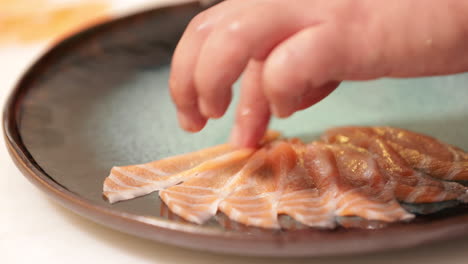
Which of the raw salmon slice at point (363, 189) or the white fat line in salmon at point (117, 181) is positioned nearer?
the raw salmon slice at point (363, 189)

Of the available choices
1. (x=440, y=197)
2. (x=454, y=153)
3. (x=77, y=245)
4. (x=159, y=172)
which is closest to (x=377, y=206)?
(x=440, y=197)

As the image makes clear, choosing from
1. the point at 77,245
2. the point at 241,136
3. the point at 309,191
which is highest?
the point at 241,136

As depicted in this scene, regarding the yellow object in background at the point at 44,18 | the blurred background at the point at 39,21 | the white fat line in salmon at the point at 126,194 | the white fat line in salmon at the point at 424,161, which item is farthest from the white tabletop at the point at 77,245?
the yellow object in background at the point at 44,18

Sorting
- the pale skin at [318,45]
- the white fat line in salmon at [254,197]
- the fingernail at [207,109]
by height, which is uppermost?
the pale skin at [318,45]

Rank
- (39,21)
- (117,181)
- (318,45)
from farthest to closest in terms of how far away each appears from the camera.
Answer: (39,21) < (117,181) < (318,45)

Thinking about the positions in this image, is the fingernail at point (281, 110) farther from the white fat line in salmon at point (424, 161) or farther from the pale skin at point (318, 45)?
the white fat line in salmon at point (424, 161)

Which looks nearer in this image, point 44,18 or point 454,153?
point 454,153

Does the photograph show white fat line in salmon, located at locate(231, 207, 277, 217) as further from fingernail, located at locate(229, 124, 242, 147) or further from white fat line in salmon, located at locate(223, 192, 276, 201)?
fingernail, located at locate(229, 124, 242, 147)

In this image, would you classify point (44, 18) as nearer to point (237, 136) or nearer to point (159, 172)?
point (159, 172)
